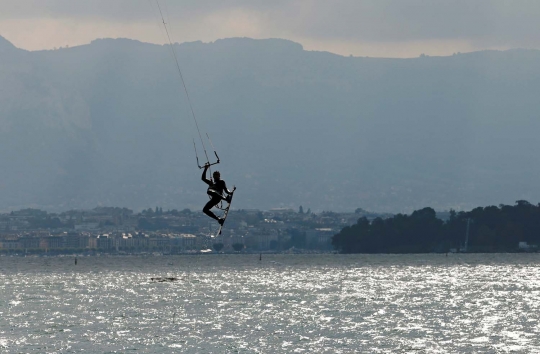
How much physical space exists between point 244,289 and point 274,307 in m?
28.5

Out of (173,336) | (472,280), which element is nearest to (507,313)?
(173,336)

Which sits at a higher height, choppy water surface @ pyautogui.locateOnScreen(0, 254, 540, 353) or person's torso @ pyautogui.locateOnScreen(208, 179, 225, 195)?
person's torso @ pyautogui.locateOnScreen(208, 179, 225, 195)

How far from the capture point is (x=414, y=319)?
81062 mm

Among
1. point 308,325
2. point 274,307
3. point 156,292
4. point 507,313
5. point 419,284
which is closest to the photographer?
point 308,325

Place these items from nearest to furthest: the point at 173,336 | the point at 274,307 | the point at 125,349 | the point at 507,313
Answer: the point at 125,349 < the point at 173,336 < the point at 507,313 < the point at 274,307

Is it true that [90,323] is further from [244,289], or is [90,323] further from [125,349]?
[244,289]

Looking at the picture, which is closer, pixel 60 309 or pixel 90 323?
pixel 90 323

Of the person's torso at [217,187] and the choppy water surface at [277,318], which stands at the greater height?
the person's torso at [217,187]

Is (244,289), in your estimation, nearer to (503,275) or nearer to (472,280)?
(472,280)

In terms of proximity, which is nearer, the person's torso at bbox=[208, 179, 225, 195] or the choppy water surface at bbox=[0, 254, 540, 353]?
the person's torso at bbox=[208, 179, 225, 195]

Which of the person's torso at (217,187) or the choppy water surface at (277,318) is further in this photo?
the choppy water surface at (277,318)

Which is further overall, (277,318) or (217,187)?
(277,318)

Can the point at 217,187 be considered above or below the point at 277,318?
above

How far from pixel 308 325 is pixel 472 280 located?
63.2m
